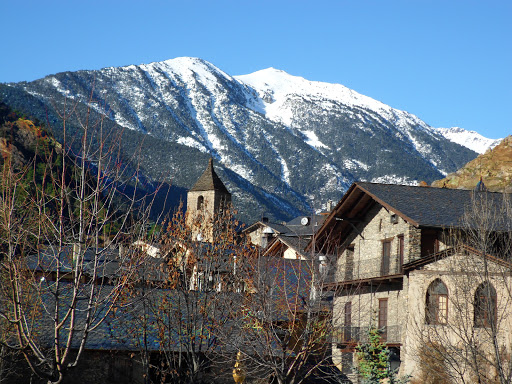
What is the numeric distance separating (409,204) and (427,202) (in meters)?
1.01

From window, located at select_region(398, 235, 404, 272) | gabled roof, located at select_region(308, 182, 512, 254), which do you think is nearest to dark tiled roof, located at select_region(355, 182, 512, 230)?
gabled roof, located at select_region(308, 182, 512, 254)

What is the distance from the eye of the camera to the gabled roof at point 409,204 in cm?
3566

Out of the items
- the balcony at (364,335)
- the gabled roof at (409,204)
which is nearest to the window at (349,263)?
the gabled roof at (409,204)

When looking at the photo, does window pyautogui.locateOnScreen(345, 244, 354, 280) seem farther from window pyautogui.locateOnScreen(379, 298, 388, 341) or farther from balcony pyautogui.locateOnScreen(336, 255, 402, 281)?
window pyautogui.locateOnScreen(379, 298, 388, 341)

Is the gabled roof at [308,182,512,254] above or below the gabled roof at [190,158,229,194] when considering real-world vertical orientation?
below

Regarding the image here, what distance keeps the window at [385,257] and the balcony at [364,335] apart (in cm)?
310

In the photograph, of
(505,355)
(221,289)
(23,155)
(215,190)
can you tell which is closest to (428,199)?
(505,355)

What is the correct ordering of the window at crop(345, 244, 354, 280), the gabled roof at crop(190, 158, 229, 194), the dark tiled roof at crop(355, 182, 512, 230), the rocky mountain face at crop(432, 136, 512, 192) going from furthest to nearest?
1. the gabled roof at crop(190, 158, 229, 194)
2. the rocky mountain face at crop(432, 136, 512, 192)
3. the window at crop(345, 244, 354, 280)
4. the dark tiled roof at crop(355, 182, 512, 230)

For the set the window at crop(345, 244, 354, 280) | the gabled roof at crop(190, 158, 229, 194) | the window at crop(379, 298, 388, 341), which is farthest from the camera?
the gabled roof at crop(190, 158, 229, 194)

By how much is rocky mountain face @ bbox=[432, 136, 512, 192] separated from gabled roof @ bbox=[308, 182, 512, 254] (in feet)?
83.2

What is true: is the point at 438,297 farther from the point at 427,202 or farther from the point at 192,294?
the point at 192,294

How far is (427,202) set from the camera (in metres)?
37.7

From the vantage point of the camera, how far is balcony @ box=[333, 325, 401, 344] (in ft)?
118

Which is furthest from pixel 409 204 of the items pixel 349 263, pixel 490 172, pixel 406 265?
pixel 490 172
